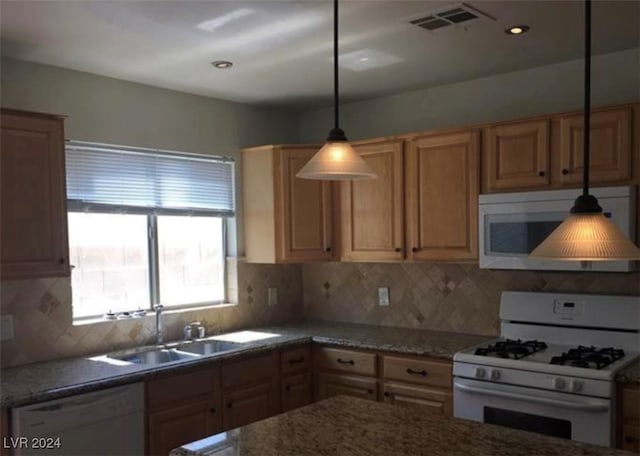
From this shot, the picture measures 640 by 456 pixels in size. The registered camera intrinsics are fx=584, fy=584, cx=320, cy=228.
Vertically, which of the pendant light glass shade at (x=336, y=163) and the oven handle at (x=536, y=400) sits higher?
the pendant light glass shade at (x=336, y=163)

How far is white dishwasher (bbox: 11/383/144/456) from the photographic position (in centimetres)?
240

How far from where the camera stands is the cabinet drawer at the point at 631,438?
2.54 meters

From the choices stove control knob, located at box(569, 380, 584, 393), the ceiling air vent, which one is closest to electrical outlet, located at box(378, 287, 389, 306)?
stove control knob, located at box(569, 380, 584, 393)

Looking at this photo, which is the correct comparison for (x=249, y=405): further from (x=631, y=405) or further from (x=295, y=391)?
(x=631, y=405)

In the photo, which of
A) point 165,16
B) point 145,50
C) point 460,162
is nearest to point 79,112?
point 145,50

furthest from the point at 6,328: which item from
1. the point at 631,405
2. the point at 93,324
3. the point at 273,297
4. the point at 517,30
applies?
the point at 631,405

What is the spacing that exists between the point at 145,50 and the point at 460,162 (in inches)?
71.6

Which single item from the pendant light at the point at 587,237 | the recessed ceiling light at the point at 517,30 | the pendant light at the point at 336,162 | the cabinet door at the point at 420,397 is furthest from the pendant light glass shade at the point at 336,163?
the cabinet door at the point at 420,397

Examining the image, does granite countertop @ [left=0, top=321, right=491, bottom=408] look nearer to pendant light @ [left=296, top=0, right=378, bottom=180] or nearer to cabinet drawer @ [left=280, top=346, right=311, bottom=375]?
cabinet drawer @ [left=280, top=346, right=311, bottom=375]

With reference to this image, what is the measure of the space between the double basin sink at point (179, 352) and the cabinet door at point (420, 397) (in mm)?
935

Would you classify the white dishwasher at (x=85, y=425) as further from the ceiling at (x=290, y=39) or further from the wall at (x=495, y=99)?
the wall at (x=495, y=99)

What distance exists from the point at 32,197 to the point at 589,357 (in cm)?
275

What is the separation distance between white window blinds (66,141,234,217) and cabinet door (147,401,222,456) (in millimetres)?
1225

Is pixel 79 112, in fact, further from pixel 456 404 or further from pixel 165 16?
pixel 456 404
